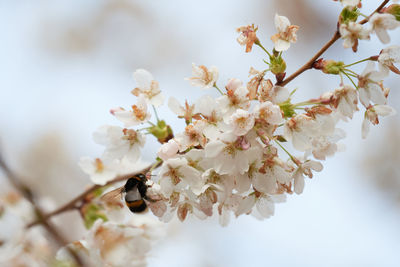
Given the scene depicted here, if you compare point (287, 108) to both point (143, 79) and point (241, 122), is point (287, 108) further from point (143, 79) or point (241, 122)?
point (143, 79)

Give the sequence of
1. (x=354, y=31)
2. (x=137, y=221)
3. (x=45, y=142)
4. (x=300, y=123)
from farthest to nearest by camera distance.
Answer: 1. (x=45, y=142)
2. (x=137, y=221)
3. (x=300, y=123)
4. (x=354, y=31)

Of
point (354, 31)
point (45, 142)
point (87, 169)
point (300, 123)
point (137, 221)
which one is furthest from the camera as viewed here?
point (45, 142)

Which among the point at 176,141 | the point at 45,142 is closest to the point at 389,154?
the point at 45,142

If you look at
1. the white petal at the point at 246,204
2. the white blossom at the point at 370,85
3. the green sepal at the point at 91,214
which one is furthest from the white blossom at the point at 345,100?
the green sepal at the point at 91,214

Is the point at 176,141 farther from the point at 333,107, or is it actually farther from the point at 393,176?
the point at 393,176

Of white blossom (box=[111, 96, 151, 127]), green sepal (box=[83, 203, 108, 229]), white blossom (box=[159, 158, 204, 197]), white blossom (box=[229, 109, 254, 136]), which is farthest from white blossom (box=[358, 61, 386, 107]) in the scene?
green sepal (box=[83, 203, 108, 229])

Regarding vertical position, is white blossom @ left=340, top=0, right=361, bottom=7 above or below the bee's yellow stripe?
above

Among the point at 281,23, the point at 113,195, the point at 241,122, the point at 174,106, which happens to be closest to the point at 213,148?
the point at 241,122

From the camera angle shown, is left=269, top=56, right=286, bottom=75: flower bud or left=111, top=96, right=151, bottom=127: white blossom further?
left=111, top=96, right=151, bottom=127: white blossom

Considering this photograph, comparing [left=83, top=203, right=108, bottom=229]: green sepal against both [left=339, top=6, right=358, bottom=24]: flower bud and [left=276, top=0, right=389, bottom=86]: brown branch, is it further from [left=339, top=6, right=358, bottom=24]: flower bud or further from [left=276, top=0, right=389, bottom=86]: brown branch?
[left=339, top=6, right=358, bottom=24]: flower bud
